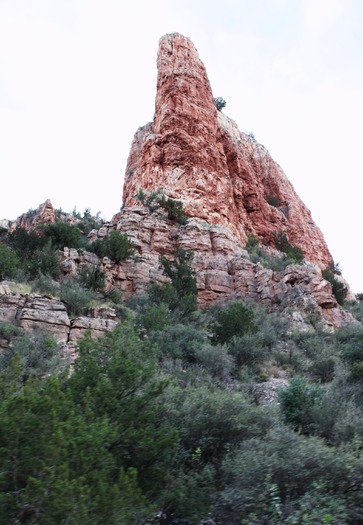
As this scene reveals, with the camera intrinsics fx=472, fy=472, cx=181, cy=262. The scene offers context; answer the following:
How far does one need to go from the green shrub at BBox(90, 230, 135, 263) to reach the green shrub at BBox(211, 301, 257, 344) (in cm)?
752

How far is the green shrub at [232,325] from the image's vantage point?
16220mm

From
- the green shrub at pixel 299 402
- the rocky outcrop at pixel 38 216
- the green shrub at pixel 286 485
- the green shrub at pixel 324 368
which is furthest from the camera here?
the rocky outcrop at pixel 38 216

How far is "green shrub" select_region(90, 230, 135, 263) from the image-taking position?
23016 mm

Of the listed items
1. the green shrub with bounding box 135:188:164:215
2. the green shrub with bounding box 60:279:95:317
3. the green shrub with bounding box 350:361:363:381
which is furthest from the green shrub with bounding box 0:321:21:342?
the green shrub with bounding box 135:188:164:215

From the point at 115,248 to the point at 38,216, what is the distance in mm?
11737

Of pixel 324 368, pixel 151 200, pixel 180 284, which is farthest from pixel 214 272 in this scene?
pixel 324 368

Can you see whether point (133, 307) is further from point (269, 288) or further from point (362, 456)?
point (362, 456)

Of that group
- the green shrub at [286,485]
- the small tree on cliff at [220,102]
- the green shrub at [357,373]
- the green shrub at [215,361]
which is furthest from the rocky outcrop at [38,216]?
the green shrub at [286,485]

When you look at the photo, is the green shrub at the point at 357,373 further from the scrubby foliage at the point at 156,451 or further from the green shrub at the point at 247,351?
the green shrub at the point at 247,351

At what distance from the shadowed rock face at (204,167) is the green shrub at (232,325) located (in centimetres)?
1304

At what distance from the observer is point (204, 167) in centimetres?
3266

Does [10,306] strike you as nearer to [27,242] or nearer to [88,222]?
[27,242]

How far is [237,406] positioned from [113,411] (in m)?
2.06

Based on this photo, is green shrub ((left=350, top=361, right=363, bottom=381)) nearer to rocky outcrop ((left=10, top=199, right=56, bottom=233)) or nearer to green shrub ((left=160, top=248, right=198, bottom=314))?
green shrub ((left=160, top=248, right=198, bottom=314))
